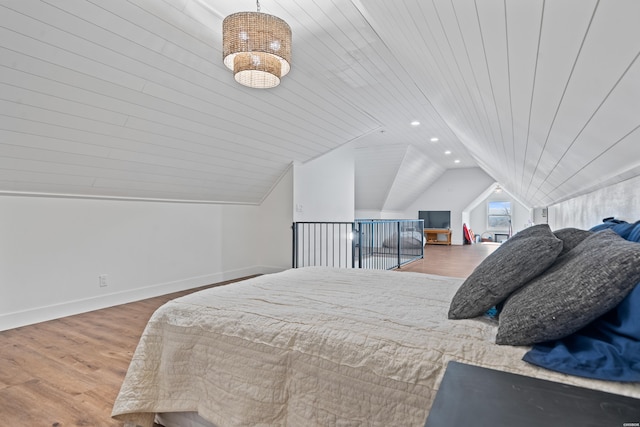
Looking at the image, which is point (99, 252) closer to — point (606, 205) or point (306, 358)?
point (306, 358)

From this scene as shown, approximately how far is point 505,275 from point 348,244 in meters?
5.11

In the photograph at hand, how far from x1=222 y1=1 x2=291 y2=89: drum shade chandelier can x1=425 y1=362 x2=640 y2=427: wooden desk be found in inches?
80.8

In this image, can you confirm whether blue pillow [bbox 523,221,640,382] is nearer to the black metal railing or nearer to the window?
the black metal railing

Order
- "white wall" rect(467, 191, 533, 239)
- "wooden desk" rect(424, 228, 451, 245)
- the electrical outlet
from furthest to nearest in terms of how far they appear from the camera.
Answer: "white wall" rect(467, 191, 533, 239)
"wooden desk" rect(424, 228, 451, 245)
the electrical outlet

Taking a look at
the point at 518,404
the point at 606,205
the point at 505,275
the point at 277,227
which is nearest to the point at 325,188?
the point at 277,227

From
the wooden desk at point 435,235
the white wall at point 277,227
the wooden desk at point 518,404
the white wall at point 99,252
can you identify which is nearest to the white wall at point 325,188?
the white wall at point 277,227

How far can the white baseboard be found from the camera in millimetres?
2943

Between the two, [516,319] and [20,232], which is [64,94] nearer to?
[20,232]

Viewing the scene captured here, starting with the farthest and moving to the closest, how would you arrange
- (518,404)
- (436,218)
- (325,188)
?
(436,218) → (325,188) → (518,404)

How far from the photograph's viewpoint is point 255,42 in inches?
79.9

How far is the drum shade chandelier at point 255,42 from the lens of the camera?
2.03 metres

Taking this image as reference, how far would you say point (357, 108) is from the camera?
4.41 metres

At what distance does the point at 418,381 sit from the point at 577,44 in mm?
1017

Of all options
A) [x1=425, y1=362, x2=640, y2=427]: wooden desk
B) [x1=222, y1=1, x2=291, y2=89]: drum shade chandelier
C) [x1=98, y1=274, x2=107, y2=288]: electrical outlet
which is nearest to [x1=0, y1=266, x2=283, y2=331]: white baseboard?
[x1=98, y1=274, x2=107, y2=288]: electrical outlet
